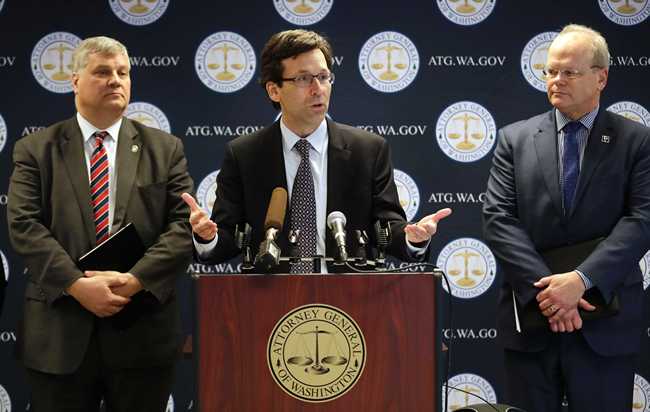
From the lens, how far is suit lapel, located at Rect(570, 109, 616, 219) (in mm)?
3389

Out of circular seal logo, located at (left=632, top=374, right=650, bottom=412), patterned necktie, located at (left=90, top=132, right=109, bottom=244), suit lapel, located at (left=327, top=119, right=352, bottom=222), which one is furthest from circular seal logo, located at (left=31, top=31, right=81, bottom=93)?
circular seal logo, located at (left=632, top=374, right=650, bottom=412)

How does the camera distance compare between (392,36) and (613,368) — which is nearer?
(613,368)

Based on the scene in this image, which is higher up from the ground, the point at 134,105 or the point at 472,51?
the point at 472,51

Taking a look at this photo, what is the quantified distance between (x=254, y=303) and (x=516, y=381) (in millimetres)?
1591

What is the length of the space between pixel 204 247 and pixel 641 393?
3.06 meters

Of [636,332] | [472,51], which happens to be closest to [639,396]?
[636,332]

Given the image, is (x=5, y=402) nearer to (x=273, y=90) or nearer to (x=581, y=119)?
(x=273, y=90)

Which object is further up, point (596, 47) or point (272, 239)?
point (596, 47)

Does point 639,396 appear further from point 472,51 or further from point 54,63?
point 54,63

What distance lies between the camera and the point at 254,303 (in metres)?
2.33

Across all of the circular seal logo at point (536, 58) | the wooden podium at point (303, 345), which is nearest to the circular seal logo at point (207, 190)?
the circular seal logo at point (536, 58)

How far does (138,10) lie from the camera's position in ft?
15.1

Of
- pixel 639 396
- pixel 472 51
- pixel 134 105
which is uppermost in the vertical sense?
pixel 472 51

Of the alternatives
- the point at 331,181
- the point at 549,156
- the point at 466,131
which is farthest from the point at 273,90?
the point at 466,131
